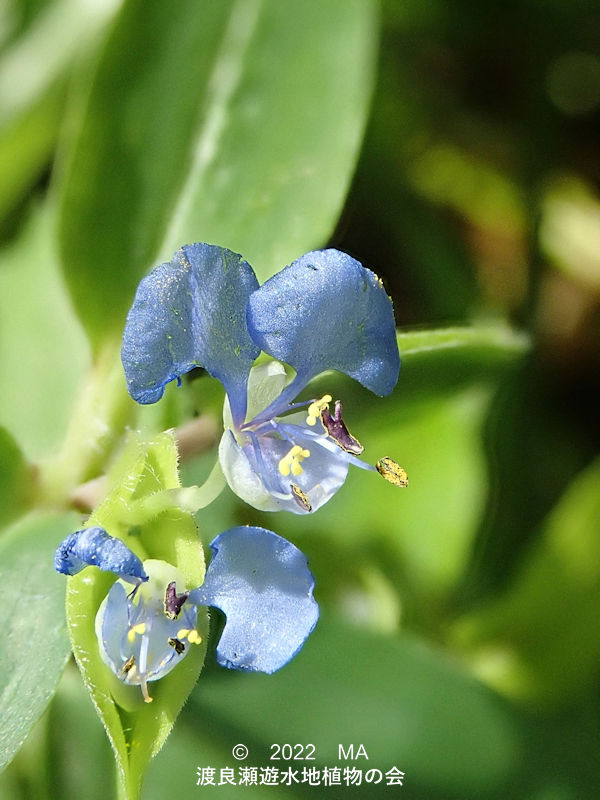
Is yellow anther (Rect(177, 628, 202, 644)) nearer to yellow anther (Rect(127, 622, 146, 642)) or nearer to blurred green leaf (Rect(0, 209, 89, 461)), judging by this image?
yellow anther (Rect(127, 622, 146, 642))

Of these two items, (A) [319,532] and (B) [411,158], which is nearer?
(A) [319,532]

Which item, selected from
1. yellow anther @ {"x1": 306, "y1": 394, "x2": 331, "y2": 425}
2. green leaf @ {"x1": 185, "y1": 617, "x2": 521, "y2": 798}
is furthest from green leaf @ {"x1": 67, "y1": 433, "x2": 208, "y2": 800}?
green leaf @ {"x1": 185, "y1": 617, "x2": 521, "y2": 798}

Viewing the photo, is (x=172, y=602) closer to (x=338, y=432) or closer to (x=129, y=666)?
(x=129, y=666)

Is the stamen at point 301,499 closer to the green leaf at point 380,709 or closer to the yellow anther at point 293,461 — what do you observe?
the yellow anther at point 293,461

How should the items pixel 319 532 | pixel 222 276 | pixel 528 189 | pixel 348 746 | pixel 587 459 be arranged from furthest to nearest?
pixel 528 189 → pixel 587 459 → pixel 319 532 → pixel 348 746 → pixel 222 276

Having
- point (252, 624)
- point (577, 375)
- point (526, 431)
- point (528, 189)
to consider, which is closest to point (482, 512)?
point (526, 431)

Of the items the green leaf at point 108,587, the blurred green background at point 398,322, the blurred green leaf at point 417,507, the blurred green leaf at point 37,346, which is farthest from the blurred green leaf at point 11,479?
the blurred green leaf at point 417,507

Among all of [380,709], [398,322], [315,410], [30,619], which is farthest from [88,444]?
[398,322]

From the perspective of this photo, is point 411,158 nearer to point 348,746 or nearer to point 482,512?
point 482,512
